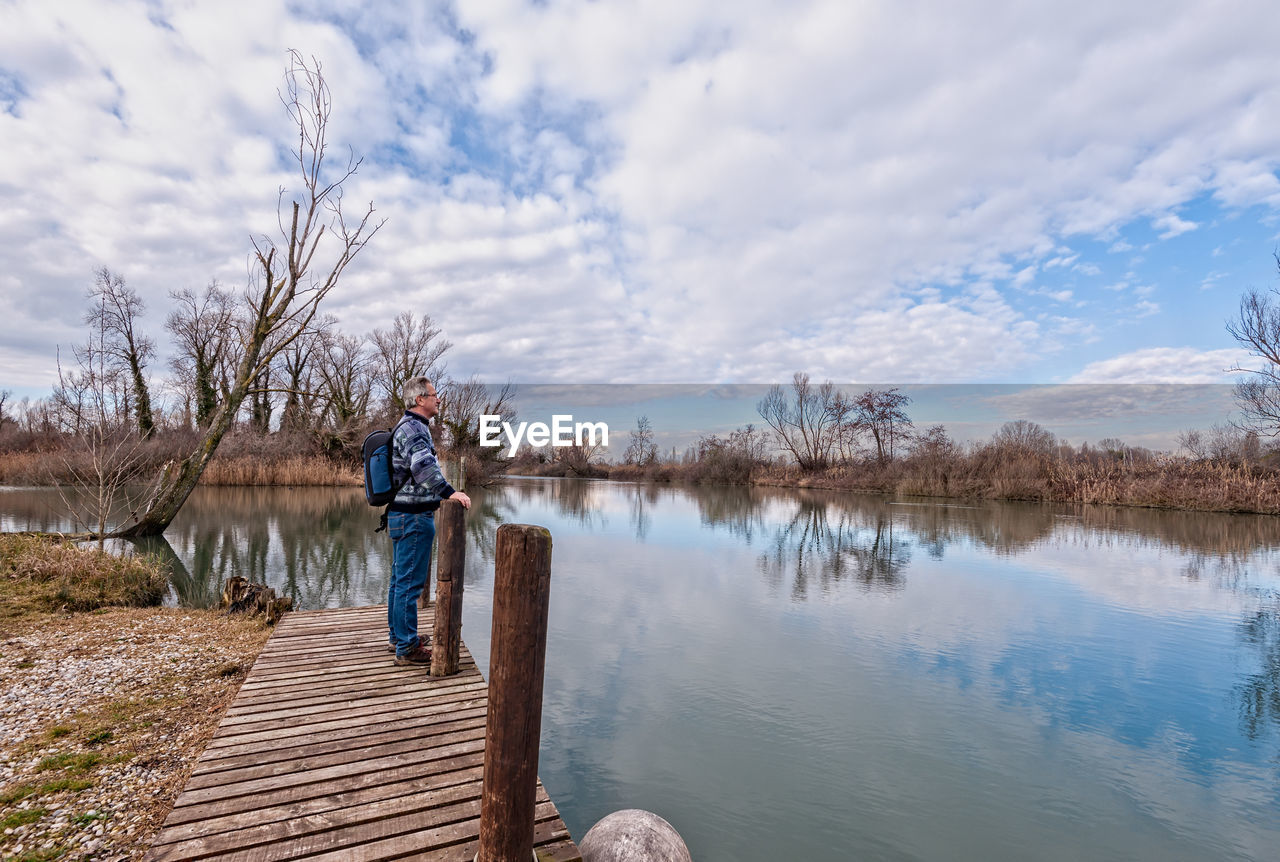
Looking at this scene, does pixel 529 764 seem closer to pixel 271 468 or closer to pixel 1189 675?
pixel 1189 675

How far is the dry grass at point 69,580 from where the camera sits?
6.68 m

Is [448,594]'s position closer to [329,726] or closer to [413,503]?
[413,503]

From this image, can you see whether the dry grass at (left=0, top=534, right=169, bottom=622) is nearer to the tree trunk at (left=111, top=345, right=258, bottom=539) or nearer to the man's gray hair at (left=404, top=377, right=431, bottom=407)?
the tree trunk at (left=111, top=345, right=258, bottom=539)

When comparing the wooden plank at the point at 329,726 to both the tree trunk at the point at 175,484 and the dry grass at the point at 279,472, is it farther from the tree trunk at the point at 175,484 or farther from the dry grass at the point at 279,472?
the dry grass at the point at 279,472

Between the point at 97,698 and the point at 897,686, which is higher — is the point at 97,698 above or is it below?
above

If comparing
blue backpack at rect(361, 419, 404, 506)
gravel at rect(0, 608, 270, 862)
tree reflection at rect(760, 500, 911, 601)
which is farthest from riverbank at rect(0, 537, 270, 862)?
tree reflection at rect(760, 500, 911, 601)

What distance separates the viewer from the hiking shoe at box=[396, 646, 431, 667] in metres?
4.29

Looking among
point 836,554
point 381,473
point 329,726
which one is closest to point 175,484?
point 381,473

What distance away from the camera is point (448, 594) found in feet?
13.2

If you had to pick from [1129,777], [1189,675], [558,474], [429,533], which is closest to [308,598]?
[429,533]

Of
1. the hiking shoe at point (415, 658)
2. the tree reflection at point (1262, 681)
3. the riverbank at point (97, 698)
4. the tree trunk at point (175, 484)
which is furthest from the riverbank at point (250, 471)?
the tree reflection at point (1262, 681)

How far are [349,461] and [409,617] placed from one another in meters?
26.6

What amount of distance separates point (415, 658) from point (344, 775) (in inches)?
63.1

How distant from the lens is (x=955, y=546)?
531 inches
